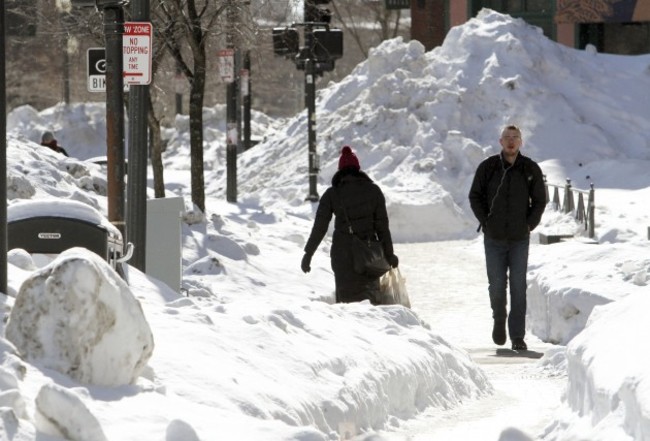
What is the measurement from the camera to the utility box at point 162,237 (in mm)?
14758

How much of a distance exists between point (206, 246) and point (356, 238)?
8.30 metres

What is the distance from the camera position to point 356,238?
11688 millimetres

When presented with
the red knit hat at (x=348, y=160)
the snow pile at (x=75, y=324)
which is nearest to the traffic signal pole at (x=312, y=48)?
the red knit hat at (x=348, y=160)

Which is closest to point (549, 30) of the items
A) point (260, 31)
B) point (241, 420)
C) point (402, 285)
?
point (260, 31)

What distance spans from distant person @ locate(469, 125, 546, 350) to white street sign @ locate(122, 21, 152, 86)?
3.06 metres

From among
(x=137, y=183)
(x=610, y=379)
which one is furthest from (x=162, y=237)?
(x=610, y=379)

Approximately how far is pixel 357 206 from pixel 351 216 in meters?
0.09

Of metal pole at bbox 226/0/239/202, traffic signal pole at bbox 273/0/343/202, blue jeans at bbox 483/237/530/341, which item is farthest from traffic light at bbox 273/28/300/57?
blue jeans at bbox 483/237/530/341

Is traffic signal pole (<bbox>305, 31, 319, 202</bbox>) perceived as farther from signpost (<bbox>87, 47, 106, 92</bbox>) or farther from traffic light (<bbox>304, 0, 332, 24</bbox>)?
signpost (<bbox>87, 47, 106, 92</bbox>)

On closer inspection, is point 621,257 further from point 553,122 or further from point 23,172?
point 553,122

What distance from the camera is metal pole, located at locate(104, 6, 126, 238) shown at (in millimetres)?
13094

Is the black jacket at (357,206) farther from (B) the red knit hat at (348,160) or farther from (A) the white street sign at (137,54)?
(A) the white street sign at (137,54)

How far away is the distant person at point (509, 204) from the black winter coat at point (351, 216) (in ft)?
3.09

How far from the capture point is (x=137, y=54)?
13.5m
